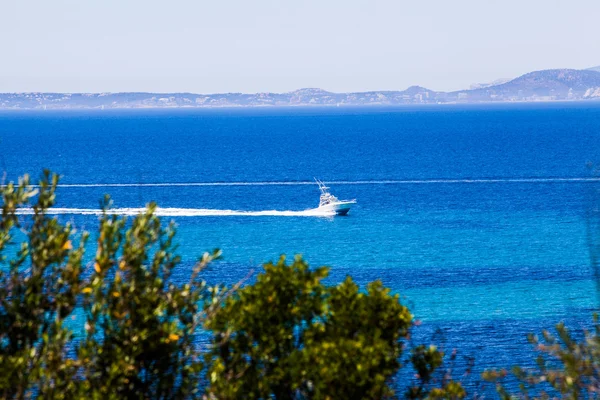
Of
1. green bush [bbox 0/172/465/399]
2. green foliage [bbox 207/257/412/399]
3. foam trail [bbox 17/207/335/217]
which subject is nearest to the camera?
green bush [bbox 0/172/465/399]

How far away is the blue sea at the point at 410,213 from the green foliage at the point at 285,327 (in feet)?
3.21

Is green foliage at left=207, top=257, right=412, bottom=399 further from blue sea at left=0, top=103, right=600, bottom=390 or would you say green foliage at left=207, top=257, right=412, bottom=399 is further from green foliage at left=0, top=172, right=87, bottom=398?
green foliage at left=0, top=172, right=87, bottom=398

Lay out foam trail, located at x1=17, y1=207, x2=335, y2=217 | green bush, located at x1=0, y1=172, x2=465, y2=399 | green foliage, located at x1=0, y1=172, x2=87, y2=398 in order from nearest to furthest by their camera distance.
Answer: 1. green foliage, located at x1=0, y1=172, x2=87, y2=398
2. green bush, located at x1=0, y1=172, x2=465, y2=399
3. foam trail, located at x1=17, y1=207, x2=335, y2=217

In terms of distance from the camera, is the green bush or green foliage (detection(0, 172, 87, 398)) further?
the green bush

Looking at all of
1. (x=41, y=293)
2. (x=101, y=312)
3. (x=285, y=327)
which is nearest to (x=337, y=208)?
(x=285, y=327)

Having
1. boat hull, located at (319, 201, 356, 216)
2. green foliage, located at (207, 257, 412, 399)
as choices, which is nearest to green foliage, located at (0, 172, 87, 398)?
green foliage, located at (207, 257, 412, 399)

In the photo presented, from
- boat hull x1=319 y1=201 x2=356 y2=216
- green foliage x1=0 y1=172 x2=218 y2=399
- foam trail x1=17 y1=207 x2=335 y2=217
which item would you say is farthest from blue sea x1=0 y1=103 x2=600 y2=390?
green foliage x1=0 y1=172 x2=218 y2=399

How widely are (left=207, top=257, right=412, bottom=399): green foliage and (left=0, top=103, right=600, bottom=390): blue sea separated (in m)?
0.98

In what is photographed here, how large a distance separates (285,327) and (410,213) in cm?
5432

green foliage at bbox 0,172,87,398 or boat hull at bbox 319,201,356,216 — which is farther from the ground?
green foliage at bbox 0,172,87,398

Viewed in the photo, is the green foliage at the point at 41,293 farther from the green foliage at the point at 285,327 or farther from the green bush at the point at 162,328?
the green foliage at the point at 285,327

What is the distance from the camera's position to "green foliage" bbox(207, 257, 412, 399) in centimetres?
865

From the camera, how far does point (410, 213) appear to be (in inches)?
2466

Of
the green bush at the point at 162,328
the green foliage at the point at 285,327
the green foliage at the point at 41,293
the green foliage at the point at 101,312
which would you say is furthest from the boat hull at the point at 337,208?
the green foliage at the point at 41,293
